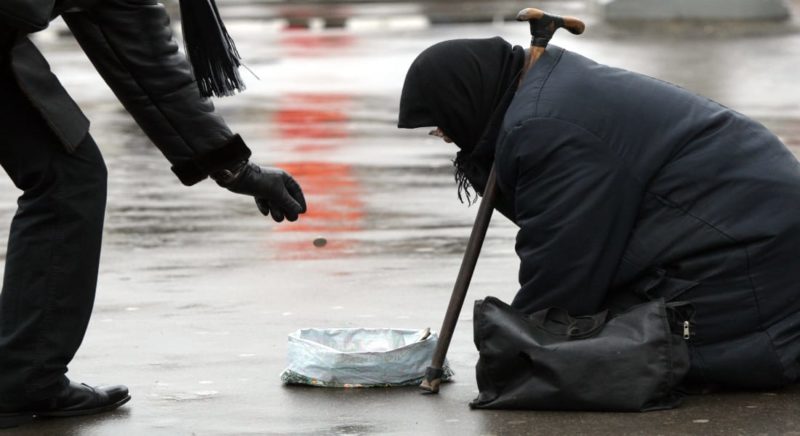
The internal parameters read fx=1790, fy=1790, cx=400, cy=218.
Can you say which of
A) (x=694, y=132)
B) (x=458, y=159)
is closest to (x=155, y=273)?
(x=458, y=159)

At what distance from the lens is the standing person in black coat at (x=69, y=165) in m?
4.99

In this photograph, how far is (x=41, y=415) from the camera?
5219 mm

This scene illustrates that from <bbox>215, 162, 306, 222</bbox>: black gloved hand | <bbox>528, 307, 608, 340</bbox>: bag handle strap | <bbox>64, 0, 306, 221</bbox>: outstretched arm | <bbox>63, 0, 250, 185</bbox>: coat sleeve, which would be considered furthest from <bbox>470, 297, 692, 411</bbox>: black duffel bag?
<bbox>63, 0, 250, 185</bbox>: coat sleeve

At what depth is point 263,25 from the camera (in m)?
26.9

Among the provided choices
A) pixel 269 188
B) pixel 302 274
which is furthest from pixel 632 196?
pixel 302 274

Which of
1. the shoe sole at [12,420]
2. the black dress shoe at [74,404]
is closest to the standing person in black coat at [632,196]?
the black dress shoe at [74,404]

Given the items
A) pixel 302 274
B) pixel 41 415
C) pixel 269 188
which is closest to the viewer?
pixel 41 415

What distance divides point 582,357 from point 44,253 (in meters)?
1.55

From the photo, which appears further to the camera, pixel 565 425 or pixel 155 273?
pixel 155 273

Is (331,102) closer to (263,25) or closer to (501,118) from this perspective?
(501,118)

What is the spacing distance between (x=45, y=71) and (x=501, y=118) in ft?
4.39

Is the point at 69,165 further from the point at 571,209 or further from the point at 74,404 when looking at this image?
the point at 571,209

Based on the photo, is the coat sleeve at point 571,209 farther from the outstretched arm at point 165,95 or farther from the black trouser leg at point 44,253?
the black trouser leg at point 44,253

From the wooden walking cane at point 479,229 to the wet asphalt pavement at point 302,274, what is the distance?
0.08 m
